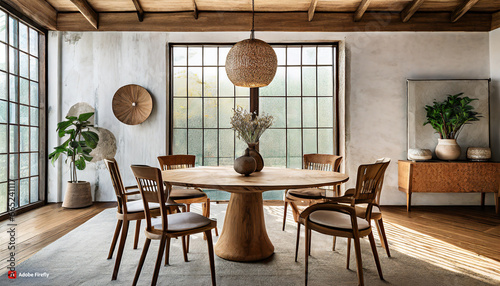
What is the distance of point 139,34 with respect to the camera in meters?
4.46

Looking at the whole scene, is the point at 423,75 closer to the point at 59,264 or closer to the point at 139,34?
the point at 139,34

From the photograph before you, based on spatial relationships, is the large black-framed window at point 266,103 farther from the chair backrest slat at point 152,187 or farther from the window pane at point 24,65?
the chair backrest slat at point 152,187

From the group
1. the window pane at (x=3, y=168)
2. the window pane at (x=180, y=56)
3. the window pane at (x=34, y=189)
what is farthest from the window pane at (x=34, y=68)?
the window pane at (x=180, y=56)

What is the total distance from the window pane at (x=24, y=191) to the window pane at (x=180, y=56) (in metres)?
2.70

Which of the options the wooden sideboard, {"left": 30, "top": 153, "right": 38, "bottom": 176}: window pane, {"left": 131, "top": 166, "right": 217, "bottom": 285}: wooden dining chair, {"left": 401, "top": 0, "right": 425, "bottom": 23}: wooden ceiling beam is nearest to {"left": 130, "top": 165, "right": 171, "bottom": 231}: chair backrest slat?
{"left": 131, "top": 166, "right": 217, "bottom": 285}: wooden dining chair

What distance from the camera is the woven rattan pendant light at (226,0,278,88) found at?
8.18ft

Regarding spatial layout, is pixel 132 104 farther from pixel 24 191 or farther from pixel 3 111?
pixel 24 191

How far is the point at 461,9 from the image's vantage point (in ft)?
13.5

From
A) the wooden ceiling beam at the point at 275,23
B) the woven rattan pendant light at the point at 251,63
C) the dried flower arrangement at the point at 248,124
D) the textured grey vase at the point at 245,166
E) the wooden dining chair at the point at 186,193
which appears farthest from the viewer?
the wooden ceiling beam at the point at 275,23

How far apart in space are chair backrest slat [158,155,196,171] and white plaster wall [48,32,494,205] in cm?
134

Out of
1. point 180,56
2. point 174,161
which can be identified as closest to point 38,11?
point 180,56

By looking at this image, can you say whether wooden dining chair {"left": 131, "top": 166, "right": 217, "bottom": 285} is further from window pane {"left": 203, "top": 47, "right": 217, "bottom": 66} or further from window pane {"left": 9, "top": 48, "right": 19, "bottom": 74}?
window pane {"left": 9, "top": 48, "right": 19, "bottom": 74}

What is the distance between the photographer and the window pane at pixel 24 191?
12.8 feet

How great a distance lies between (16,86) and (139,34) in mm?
1781
